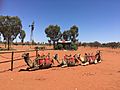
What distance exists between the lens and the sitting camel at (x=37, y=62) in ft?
45.4

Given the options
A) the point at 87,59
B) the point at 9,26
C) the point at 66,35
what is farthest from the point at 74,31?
the point at 87,59

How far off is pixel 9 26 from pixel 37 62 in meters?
43.2

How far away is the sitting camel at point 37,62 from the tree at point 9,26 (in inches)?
1668

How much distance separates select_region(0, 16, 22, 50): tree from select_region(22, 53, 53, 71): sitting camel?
42356mm

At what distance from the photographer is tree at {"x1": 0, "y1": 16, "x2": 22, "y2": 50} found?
181 feet

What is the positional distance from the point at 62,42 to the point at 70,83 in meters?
42.4

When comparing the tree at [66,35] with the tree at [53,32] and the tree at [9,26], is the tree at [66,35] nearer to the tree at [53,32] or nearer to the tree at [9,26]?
the tree at [53,32]

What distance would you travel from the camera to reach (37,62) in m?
14.1

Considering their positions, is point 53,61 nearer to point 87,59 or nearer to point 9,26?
point 87,59

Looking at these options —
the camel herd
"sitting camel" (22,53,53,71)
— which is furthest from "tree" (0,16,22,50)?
"sitting camel" (22,53,53,71)

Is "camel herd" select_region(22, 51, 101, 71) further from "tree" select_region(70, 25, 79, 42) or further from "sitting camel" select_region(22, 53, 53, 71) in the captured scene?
"tree" select_region(70, 25, 79, 42)

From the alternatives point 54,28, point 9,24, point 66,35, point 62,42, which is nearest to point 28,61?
point 62,42

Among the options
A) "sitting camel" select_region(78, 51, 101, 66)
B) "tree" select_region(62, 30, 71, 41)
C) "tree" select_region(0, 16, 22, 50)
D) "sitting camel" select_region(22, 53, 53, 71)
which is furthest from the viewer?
"tree" select_region(62, 30, 71, 41)

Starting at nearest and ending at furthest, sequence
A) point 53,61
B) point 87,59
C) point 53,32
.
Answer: point 53,61 < point 87,59 < point 53,32
